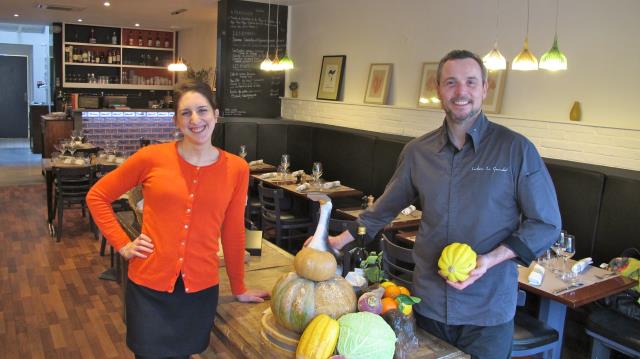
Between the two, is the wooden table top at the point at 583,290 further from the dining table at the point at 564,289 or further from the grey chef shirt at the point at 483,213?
the grey chef shirt at the point at 483,213

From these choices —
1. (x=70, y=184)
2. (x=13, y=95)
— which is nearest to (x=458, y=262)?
(x=70, y=184)

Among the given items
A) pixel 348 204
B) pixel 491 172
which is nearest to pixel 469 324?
pixel 491 172

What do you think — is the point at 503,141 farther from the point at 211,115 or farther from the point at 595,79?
the point at 595,79

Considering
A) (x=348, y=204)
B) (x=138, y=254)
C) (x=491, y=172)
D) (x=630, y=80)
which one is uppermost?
(x=630, y=80)

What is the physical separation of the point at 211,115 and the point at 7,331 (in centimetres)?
336

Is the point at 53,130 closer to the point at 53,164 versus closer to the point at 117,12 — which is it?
the point at 117,12

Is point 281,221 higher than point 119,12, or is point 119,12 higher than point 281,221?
point 119,12

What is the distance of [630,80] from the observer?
4848 millimetres

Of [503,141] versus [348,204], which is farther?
[348,204]

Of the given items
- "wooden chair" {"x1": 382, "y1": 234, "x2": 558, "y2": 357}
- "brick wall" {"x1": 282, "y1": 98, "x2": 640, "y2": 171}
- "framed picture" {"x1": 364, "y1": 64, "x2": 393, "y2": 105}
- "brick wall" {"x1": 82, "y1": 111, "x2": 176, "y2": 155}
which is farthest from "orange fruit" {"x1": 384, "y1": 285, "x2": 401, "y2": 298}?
"brick wall" {"x1": 82, "y1": 111, "x2": 176, "y2": 155}

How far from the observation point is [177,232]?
2.13 m

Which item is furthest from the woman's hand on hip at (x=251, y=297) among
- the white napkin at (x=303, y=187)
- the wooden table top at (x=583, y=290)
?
the white napkin at (x=303, y=187)

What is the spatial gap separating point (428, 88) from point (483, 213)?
5.16m

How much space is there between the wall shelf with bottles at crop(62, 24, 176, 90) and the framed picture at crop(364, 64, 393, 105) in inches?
324
